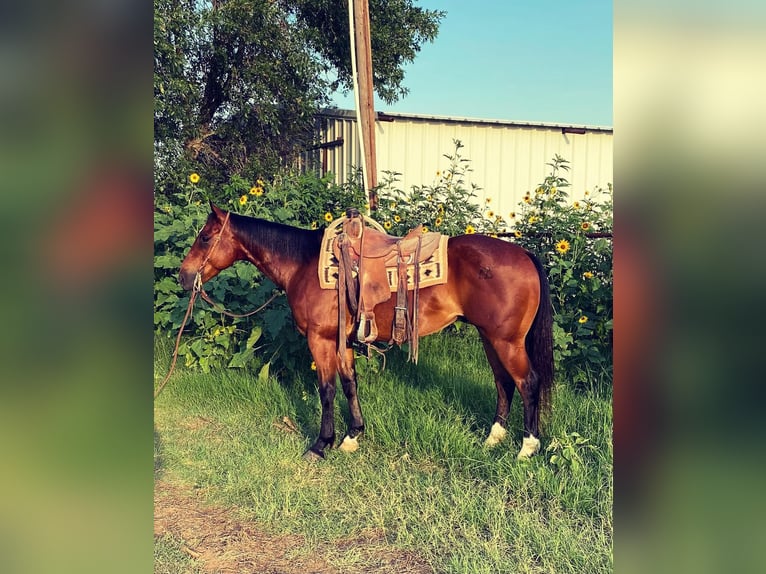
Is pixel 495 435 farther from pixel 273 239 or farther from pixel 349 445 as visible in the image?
pixel 273 239

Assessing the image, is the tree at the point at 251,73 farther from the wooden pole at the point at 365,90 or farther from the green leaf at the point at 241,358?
the green leaf at the point at 241,358

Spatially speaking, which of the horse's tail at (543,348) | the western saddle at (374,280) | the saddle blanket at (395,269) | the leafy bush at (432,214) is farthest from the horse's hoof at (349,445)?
the leafy bush at (432,214)

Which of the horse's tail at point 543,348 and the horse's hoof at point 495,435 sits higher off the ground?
the horse's tail at point 543,348

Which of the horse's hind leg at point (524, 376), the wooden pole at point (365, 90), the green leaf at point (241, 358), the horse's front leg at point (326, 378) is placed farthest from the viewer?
the wooden pole at point (365, 90)

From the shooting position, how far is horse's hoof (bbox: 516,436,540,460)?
3473 mm

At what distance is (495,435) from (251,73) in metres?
7.76

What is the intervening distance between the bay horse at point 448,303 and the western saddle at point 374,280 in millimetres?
94

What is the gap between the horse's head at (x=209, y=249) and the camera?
3.80 metres

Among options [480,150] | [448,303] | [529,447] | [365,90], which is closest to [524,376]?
[529,447]
